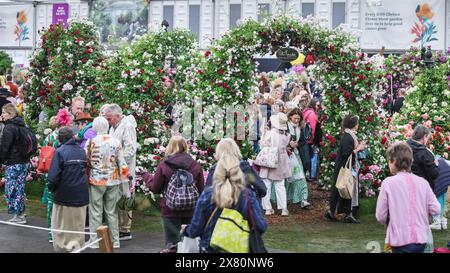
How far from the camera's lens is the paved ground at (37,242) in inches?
388

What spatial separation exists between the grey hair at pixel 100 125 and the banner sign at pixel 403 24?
74.5 ft

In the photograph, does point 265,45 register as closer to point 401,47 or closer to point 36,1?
point 401,47

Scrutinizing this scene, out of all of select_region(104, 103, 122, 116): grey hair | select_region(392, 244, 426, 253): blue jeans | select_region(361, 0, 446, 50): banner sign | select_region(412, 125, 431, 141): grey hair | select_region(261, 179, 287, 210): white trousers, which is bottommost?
select_region(261, 179, 287, 210): white trousers

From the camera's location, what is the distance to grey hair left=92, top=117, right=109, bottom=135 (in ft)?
31.4

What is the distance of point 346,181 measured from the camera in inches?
458

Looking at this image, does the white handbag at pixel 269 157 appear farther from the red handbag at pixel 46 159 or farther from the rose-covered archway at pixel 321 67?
the red handbag at pixel 46 159

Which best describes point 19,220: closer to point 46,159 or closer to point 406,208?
point 46,159

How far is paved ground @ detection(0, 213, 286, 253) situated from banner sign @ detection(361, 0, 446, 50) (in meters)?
22.1

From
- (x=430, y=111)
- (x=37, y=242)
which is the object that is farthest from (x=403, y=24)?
(x=37, y=242)

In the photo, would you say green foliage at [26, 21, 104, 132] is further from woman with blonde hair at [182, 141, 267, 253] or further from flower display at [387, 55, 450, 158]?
woman with blonde hair at [182, 141, 267, 253]

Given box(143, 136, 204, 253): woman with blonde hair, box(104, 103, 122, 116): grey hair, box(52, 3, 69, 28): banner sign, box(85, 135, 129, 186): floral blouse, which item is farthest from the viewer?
box(52, 3, 69, 28): banner sign

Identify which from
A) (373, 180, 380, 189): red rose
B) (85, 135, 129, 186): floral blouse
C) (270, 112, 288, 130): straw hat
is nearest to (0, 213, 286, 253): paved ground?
(85, 135, 129, 186): floral blouse

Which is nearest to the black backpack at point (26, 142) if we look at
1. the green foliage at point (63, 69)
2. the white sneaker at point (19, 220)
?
the white sneaker at point (19, 220)

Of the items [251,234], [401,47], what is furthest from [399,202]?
[401,47]
